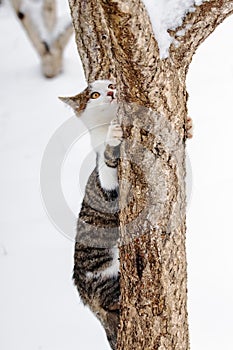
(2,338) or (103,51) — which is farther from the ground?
(103,51)

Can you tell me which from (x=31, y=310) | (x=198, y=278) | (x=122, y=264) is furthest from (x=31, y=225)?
(x=122, y=264)

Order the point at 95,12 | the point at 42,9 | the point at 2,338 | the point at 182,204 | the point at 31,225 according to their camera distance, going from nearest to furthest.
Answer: the point at 182,204 < the point at 95,12 < the point at 2,338 < the point at 31,225 < the point at 42,9

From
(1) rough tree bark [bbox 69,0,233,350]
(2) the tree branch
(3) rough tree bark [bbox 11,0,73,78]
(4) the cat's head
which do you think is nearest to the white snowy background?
(3) rough tree bark [bbox 11,0,73,78]

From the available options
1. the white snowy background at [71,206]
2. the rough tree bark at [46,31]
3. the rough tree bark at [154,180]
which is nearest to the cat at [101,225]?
the rough tree bark at [154,180]

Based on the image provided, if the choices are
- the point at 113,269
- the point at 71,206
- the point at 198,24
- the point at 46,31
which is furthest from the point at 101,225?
the point at 46,31

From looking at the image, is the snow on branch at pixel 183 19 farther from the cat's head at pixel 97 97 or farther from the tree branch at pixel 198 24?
the cat's head at pixel 97 97

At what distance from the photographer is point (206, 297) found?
167 inches

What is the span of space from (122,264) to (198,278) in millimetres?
2179

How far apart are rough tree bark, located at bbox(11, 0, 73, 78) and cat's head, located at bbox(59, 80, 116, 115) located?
3047mm

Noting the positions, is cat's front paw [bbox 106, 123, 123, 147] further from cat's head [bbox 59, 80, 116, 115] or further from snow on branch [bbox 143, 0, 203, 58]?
snow on branch [bbox 143, 0, 203, 58]

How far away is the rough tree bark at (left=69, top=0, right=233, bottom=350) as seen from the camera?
6.48 feet

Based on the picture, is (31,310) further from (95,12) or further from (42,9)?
(42,9)

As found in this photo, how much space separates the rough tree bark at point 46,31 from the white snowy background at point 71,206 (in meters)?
0.26

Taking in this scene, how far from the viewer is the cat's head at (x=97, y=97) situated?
299 cm
